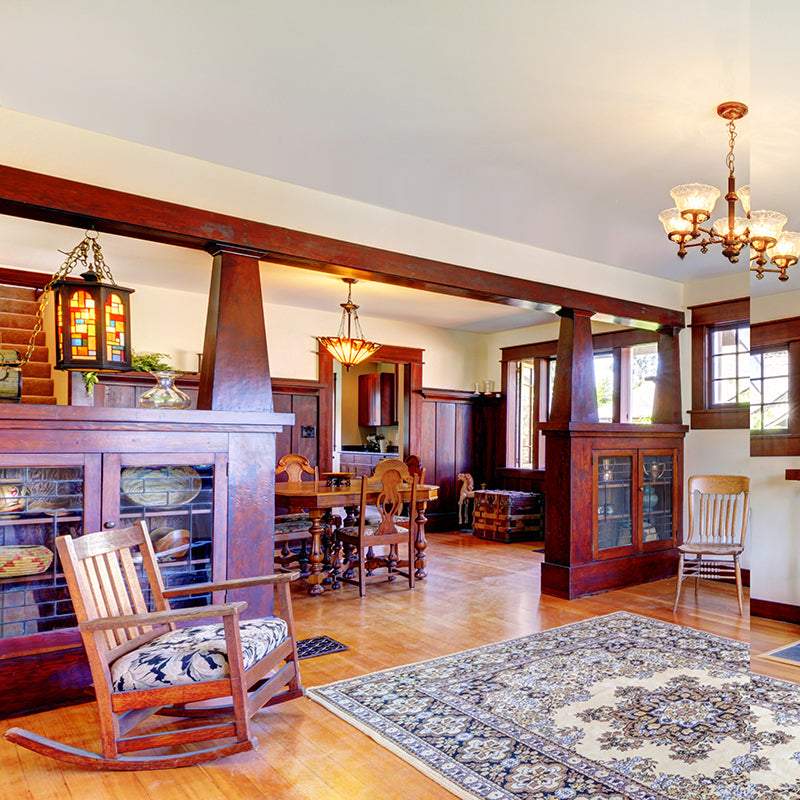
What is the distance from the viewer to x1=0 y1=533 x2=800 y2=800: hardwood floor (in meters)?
2.21

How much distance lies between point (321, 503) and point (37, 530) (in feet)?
7.04

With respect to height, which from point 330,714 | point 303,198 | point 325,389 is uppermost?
point 303,198

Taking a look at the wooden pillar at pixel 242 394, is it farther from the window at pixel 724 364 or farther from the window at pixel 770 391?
the window at pixel 724 364

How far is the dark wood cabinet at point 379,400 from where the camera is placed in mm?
9867

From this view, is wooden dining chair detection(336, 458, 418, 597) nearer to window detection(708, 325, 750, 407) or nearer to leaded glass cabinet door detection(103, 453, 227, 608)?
leaded glass cabinet door detection(103, 453, 227, 608)

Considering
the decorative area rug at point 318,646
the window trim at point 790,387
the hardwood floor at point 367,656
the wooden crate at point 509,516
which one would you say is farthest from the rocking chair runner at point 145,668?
the wooden crate at point 509,516

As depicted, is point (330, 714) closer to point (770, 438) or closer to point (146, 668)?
point (146, 668)

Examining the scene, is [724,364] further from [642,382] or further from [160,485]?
[160,485]

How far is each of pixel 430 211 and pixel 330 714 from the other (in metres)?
2.89

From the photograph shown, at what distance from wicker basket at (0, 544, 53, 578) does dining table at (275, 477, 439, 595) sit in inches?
81.6

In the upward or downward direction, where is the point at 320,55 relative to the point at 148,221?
upward

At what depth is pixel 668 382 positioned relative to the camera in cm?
591

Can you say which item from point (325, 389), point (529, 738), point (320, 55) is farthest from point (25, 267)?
point (529, 738)

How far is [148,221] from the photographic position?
3195 mm
